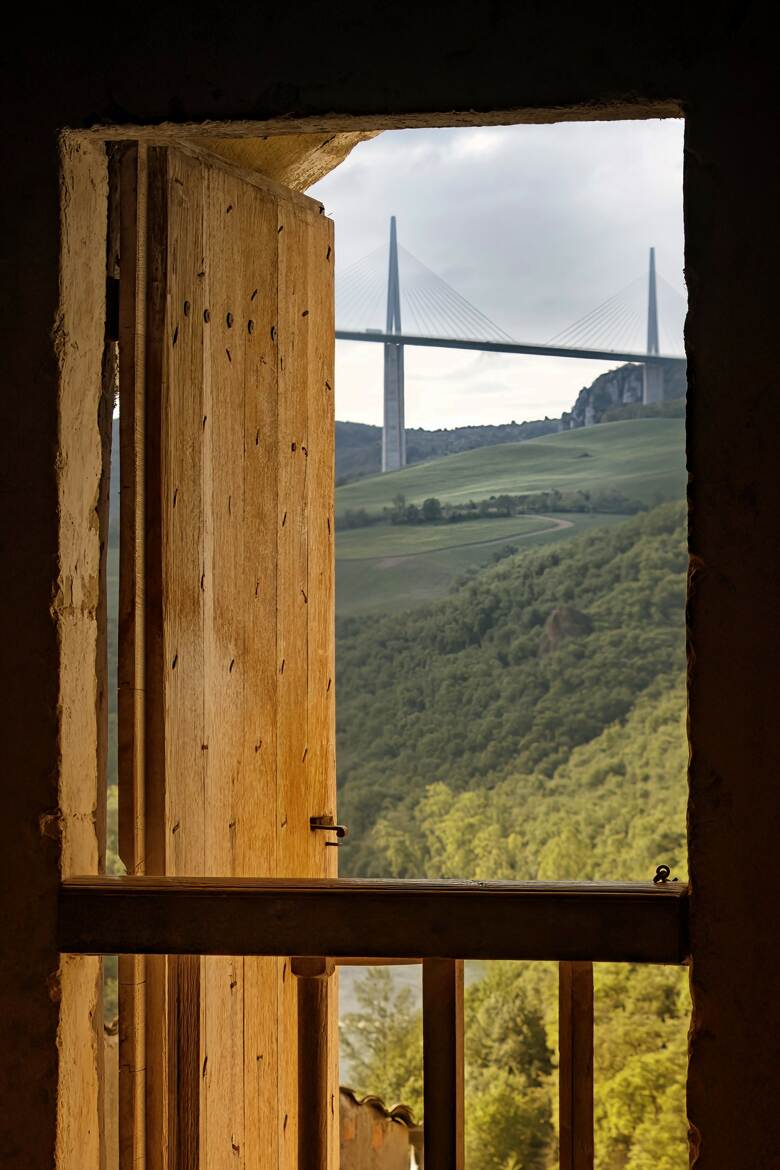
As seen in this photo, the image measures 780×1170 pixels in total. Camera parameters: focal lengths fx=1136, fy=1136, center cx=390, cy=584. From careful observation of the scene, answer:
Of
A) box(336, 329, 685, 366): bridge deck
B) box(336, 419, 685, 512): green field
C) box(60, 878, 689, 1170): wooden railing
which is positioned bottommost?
box(60, 878, 689, 1170): wooden railing

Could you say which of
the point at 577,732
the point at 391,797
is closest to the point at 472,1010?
the point at 391,797

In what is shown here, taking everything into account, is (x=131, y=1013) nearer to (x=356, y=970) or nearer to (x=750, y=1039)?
(x=750, y=1039)

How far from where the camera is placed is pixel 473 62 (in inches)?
56.2

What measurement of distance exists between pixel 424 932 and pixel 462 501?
1228cm

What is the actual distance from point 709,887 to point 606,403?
44.2 ft

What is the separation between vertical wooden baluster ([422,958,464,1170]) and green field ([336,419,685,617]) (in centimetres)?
1182

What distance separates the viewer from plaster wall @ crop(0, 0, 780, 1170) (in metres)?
1.38

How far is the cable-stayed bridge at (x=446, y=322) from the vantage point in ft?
43.7

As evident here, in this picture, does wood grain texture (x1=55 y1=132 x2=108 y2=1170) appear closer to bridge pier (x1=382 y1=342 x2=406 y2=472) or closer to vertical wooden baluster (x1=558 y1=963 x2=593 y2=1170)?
vertical wooden baluster (x1=558 y1=963 x2=593 y2=1170)

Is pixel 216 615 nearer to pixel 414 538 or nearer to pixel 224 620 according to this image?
pixel 224 620

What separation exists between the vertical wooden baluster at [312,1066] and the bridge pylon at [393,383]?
12192 mm

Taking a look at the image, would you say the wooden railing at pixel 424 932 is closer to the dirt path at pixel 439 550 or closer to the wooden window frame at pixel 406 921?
the wooden window frame at pixel 406 921

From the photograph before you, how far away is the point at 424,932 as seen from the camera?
57.0 inches

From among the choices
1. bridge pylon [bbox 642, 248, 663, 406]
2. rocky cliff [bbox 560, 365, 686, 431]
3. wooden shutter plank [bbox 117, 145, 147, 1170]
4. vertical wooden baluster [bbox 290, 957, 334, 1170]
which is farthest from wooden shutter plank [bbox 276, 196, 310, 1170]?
rocky cliff [bbox 560, 365, 686, 431]
